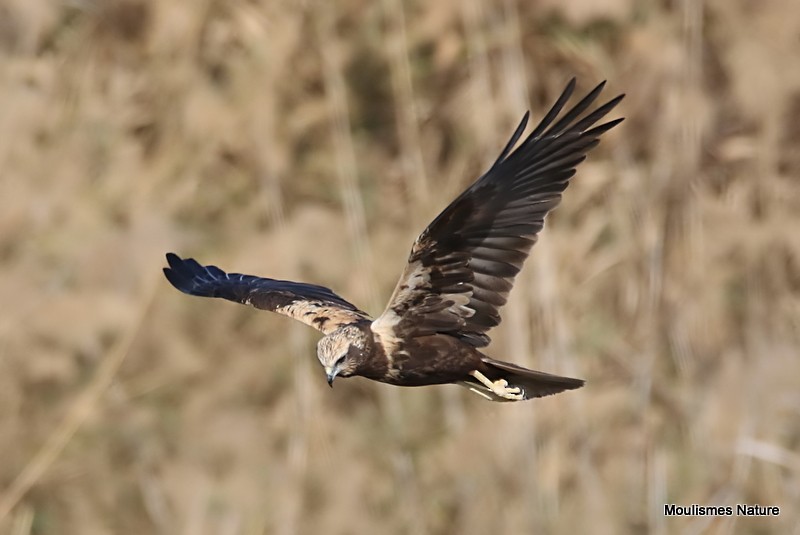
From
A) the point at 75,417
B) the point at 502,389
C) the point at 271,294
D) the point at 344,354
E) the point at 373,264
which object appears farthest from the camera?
the point at 373,264

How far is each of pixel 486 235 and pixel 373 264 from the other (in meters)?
3.00

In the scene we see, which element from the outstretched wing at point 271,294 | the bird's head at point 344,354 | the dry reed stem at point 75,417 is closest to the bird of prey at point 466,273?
the bird's head at point 344,354

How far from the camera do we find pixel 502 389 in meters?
5.86

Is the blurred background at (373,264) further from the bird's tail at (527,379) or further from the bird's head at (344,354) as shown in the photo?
the bird's head at (344,354)

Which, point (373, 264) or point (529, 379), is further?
point (373, 264)

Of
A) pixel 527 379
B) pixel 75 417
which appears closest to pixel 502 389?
pixel 527 379

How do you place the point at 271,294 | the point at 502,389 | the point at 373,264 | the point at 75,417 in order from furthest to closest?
the point at 373,264, the point at 75,417, the point at 271,294, the point at 502,389

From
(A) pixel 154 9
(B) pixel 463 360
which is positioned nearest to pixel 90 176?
(A) pixel 154 9

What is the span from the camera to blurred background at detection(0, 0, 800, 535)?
7594 mm

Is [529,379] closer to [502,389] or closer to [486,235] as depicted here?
[502,389]

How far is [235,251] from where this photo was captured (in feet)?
28.4

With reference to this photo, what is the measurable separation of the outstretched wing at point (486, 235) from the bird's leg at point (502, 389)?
1.05 feet

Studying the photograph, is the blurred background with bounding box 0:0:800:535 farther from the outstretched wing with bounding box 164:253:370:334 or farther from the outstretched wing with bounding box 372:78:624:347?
the outstretched wing with bounding box 372:78:624:347

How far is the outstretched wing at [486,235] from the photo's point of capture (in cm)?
534
